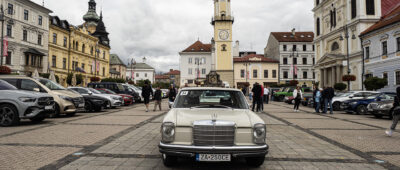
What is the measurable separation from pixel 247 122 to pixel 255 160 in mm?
749

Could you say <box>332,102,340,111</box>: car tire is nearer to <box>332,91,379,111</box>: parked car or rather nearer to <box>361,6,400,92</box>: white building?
<box>332,91,379,111</box>: parked car

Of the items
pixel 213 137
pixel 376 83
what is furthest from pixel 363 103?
pixel 213 137

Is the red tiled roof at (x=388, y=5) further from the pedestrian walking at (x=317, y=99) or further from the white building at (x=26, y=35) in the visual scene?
the white building at (x=26, y=35)

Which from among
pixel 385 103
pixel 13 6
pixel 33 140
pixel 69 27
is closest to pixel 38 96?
pixel 33 140

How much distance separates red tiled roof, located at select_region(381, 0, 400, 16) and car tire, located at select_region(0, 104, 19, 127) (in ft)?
151

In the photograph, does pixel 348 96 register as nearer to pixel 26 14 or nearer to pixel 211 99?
pixel 211 99

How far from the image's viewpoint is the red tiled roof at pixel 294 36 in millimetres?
63188

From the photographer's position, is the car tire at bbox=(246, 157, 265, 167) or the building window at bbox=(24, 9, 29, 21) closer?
the car tire at bbox=(246, 157, 265, 167)

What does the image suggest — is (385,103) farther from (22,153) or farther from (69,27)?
(69,27)

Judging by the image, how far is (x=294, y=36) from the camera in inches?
2544

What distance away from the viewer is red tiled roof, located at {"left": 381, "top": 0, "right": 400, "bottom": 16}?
3744 cm

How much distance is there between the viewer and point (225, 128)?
384cm

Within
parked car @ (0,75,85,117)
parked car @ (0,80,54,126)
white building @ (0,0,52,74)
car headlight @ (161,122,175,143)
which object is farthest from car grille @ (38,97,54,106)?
white building @ (0,0,52,74)

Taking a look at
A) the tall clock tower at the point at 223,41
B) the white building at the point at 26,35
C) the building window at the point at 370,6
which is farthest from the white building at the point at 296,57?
the white building at the point at 26,35
